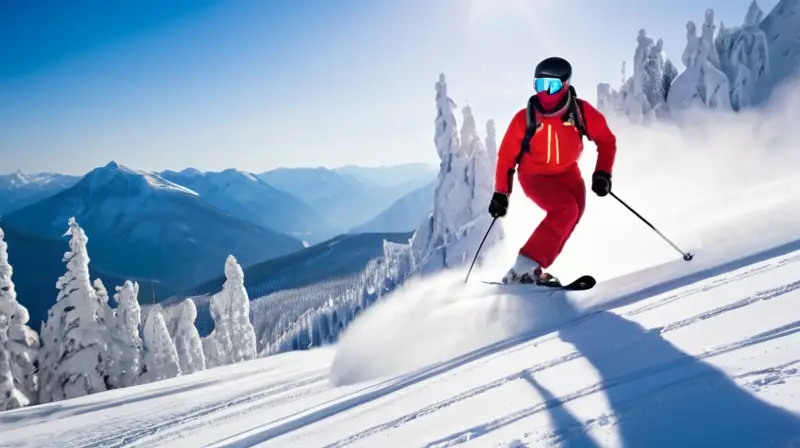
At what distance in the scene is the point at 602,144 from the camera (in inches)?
198

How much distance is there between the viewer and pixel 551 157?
5039 millimetres

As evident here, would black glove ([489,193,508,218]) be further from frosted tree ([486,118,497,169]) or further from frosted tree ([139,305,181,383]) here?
frosted tree ([486,118,497,169])

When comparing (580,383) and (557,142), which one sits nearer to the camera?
(580,383)

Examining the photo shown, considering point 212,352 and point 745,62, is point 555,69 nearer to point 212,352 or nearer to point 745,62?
point 212,352

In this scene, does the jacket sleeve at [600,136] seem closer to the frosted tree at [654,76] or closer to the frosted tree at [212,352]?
the frosted tree at [212,352]

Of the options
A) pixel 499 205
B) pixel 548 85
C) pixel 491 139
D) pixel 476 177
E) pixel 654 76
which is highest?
pixel 654 76

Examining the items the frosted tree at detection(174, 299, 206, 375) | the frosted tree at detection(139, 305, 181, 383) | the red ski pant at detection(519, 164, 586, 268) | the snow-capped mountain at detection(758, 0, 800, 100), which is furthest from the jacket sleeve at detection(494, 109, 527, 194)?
the snow-capped mountain at detection(758, 0, 800, 100)

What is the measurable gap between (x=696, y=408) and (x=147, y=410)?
702 cm

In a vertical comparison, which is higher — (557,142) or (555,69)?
(555,69)

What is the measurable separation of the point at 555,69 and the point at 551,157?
3.10 ft

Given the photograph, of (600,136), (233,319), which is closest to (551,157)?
(600,136)

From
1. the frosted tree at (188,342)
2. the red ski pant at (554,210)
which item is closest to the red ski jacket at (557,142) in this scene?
the red ski pant at (554,210)

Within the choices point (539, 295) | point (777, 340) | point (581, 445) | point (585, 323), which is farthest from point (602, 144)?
point (581, 445)

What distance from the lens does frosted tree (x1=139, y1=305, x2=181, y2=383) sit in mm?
25672
